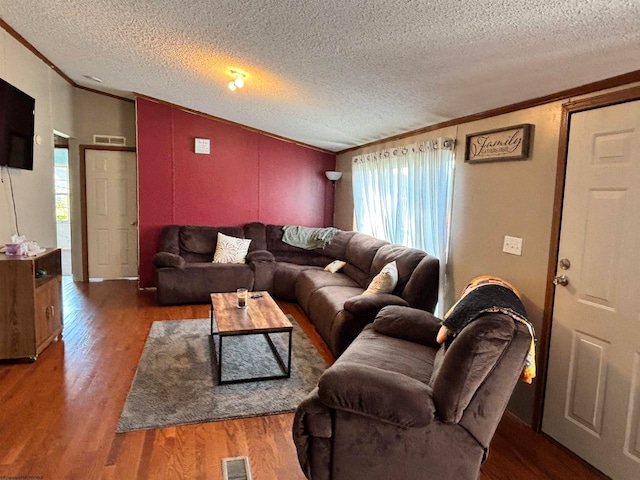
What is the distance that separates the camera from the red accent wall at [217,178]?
5551 mm

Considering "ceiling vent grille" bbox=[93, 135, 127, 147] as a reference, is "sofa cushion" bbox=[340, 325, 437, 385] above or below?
below

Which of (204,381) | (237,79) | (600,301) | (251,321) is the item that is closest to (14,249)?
(204,381)

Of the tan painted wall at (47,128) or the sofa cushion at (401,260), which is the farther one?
the tan painted wall at (47,128)

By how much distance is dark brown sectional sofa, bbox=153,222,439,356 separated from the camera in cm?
337

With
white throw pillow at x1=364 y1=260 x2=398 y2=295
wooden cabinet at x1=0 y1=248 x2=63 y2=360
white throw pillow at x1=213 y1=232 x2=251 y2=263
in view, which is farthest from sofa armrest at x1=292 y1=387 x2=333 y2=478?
white throw pillow at x1=213 y1=232 x2=251 y2=263

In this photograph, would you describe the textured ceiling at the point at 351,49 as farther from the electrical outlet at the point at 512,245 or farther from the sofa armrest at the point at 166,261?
the sofa armrest at the point at 166,261

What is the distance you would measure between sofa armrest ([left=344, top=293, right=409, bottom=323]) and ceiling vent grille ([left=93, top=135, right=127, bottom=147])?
439 centimetres

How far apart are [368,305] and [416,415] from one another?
4.86ft

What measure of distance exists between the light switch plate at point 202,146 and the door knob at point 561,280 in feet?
15.4

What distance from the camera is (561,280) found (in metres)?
2.31

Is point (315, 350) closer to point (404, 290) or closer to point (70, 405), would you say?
point (404, 290)

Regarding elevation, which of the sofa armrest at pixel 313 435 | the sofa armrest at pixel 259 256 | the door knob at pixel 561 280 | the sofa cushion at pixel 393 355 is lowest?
the sofa armrest at pixel 313 435

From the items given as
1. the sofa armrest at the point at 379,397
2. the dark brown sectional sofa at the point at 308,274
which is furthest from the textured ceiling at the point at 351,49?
the sofa armrest at the point at 379,397

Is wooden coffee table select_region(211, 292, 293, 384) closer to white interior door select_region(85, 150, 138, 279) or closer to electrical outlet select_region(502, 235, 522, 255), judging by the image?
electrical outlet select_region(502, 235, 522, 255)
